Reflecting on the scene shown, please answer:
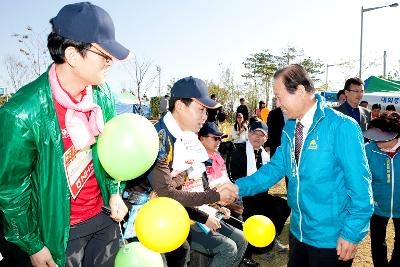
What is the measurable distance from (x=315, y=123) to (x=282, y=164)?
68cm

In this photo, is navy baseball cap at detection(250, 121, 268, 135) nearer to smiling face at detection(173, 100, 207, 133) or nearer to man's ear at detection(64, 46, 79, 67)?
smiling face at detection(173, 100, 207, 133)

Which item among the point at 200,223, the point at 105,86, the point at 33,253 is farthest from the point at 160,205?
the point at 200,223

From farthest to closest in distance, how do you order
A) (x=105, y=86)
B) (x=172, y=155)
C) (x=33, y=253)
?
(x=172, y=155)
(x=105, y=86)
(x=33, y=253)

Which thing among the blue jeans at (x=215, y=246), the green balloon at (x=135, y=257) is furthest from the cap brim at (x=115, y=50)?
the blue jeans at (x=215, y=246)

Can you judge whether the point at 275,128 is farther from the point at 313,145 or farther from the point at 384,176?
the point at 313,145

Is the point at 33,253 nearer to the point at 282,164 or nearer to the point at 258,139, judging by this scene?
the point at 282,164

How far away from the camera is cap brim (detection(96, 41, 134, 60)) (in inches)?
78.4

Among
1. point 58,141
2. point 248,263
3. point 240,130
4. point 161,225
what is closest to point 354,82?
point 248,263

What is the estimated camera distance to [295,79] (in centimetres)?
244

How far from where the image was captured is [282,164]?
2.99 meters

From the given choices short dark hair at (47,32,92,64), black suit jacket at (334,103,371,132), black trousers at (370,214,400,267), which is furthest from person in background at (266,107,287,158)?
short dark hair at (47,32,92,64)

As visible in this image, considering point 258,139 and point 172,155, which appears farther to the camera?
point 258,139

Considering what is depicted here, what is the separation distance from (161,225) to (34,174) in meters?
0.81

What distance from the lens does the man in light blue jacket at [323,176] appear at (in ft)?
7.45
